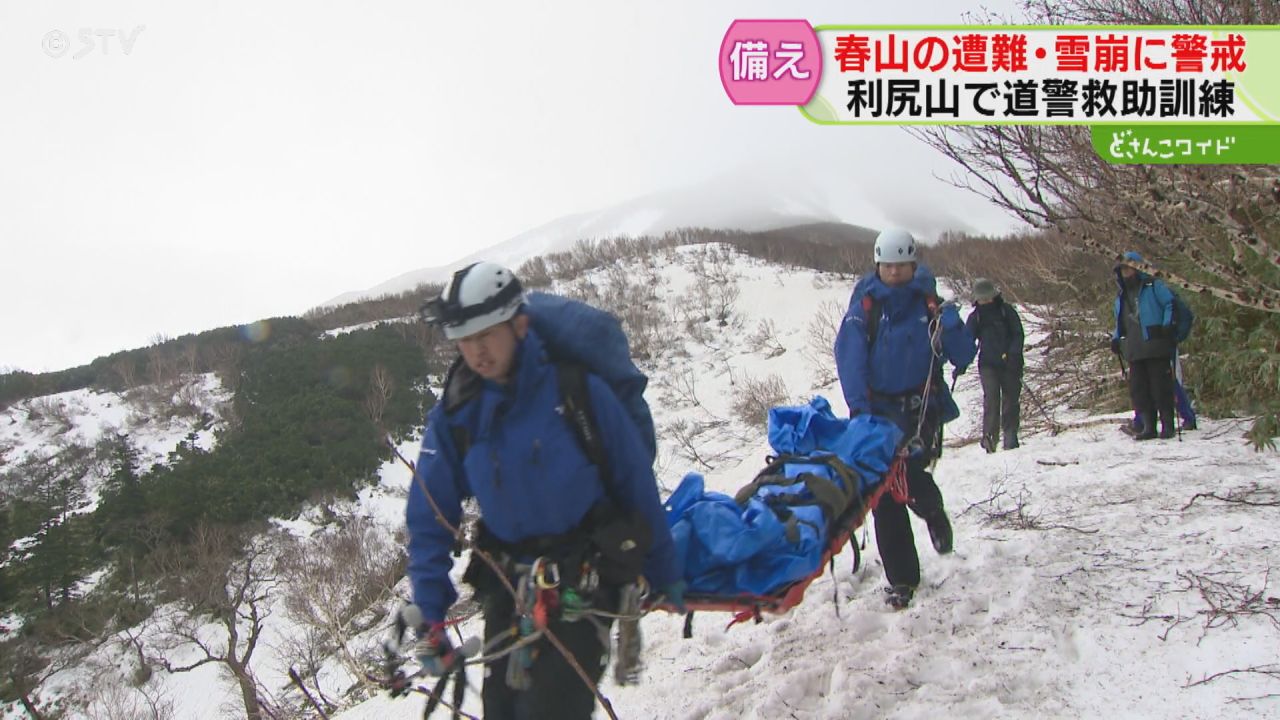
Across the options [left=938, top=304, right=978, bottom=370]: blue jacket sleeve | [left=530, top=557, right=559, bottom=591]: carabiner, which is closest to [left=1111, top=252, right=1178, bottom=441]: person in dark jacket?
[left=938, top=304, right=978, bottom=370]: blue jacket sleeve

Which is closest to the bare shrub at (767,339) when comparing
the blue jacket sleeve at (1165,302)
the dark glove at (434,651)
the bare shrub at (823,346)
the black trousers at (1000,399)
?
the bare shrub at (823,346)

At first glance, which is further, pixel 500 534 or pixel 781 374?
pixel 781 374

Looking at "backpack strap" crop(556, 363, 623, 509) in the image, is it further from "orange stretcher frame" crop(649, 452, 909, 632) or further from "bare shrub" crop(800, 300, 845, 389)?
"bare shrub" crop(800, 300, 845, 389)

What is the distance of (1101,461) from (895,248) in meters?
2.88

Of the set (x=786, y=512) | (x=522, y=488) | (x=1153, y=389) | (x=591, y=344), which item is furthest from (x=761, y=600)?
(x=1153, y=389)

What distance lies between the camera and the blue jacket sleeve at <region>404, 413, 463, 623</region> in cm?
211

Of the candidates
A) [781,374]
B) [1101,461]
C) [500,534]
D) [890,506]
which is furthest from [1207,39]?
[781,374]

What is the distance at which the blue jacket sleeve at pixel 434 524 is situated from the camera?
2107 mm

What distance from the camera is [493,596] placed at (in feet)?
7.06

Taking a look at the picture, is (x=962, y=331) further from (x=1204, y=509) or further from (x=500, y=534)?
(x=500, y=534)

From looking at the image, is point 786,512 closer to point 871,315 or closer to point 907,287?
point 871,315

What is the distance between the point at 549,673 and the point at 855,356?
2.32m

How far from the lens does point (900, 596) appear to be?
132 inches
